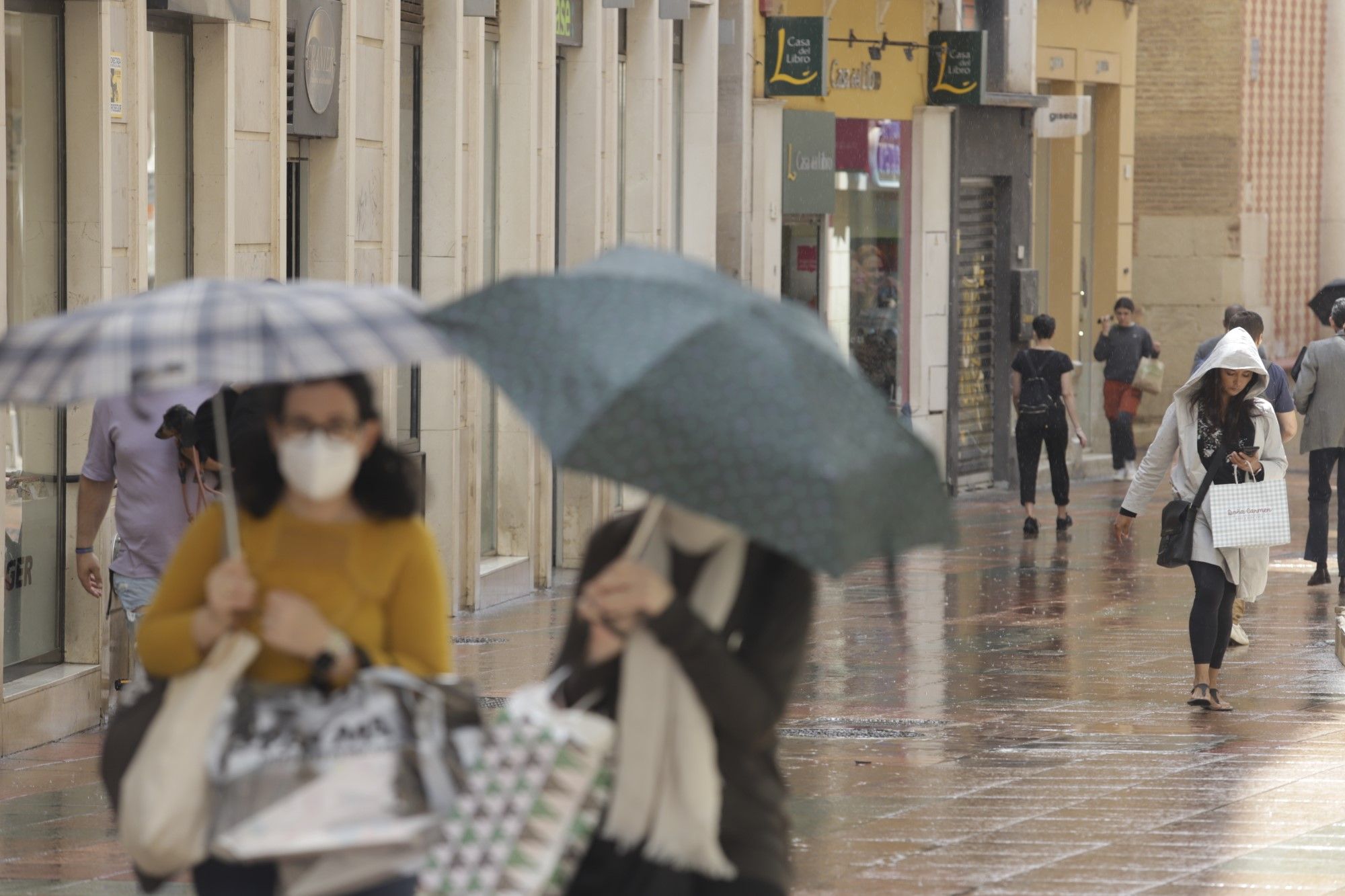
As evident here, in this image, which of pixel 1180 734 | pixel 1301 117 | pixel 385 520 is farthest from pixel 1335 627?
pixel 1301 117

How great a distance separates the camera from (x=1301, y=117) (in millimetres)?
36312

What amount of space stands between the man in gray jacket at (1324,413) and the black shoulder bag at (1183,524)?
563 cm

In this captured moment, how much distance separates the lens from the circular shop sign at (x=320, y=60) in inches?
502

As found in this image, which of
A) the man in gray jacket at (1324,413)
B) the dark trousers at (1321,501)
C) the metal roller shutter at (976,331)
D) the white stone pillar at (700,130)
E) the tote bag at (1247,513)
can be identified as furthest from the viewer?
the metal roller shutter at (976,331)

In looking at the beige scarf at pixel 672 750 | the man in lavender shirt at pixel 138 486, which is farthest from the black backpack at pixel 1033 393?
the beige scarf at pixel 672 750

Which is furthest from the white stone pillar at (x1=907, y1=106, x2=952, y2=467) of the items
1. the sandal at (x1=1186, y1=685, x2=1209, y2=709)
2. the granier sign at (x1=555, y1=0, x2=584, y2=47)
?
the sandal at (x1=1186, y1=685, x2=1209, y2=709)

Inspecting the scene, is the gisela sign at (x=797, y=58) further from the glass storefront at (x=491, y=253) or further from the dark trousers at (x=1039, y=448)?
the glass storefront at (x=491, y=253)

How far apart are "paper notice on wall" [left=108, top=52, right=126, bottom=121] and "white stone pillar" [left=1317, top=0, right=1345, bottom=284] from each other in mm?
28984

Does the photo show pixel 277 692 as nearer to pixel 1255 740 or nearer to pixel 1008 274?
pixel 1255 740

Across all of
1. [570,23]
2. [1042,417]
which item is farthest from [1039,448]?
[570,23]

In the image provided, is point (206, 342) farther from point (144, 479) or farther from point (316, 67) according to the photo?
point (316, 67)

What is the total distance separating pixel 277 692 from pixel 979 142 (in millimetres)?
21022

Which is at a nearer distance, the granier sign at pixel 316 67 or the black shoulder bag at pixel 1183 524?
the black shoulder bag at pixel 1183 524

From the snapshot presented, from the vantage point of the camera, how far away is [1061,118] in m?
25.7
